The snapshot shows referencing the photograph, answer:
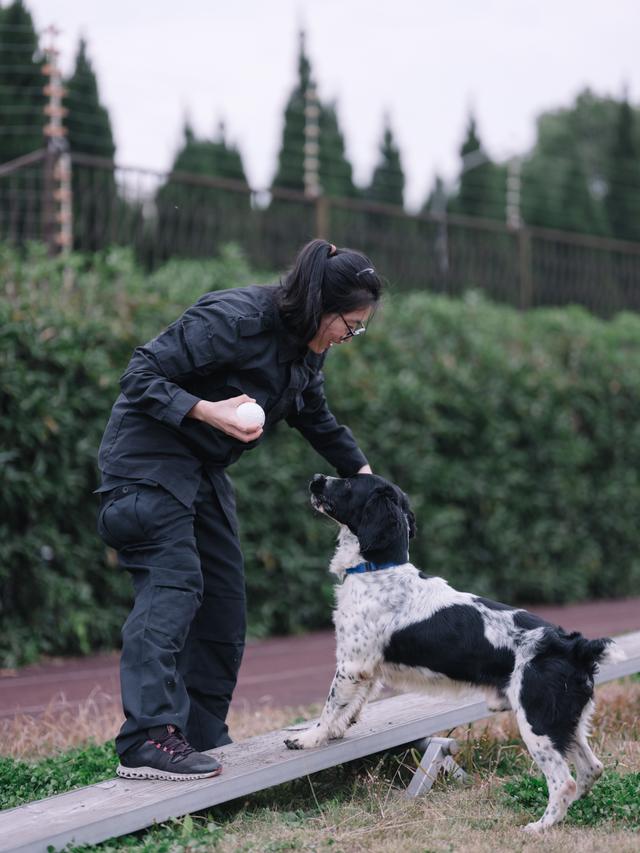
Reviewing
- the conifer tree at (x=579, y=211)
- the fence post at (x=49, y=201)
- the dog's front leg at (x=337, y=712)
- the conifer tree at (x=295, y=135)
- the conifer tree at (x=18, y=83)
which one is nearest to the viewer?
the dog's front leg at (x=337, y=712)

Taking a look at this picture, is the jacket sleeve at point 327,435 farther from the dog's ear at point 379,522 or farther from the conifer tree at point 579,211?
the conifer tree at point 579,211

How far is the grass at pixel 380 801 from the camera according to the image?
3.28 meters

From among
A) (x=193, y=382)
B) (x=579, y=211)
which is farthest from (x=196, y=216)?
(x=579, y=211)

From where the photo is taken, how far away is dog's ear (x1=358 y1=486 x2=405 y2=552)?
150 inches

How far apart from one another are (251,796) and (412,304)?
639 cm

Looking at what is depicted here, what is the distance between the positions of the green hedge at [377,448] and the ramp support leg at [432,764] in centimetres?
357

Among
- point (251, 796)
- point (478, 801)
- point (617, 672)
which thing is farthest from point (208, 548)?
point (617, 672)

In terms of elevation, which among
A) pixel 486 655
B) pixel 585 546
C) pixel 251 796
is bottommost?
pixel 585 546

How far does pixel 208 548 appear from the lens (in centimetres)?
407

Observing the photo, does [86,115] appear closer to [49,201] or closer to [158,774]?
[49,201]

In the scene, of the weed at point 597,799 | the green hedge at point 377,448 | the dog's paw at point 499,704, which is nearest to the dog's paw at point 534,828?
the weed at point 597,799

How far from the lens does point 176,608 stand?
3660 mm

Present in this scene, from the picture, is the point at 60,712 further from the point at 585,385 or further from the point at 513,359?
the point at 585,385

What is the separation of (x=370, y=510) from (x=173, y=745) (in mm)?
1088
